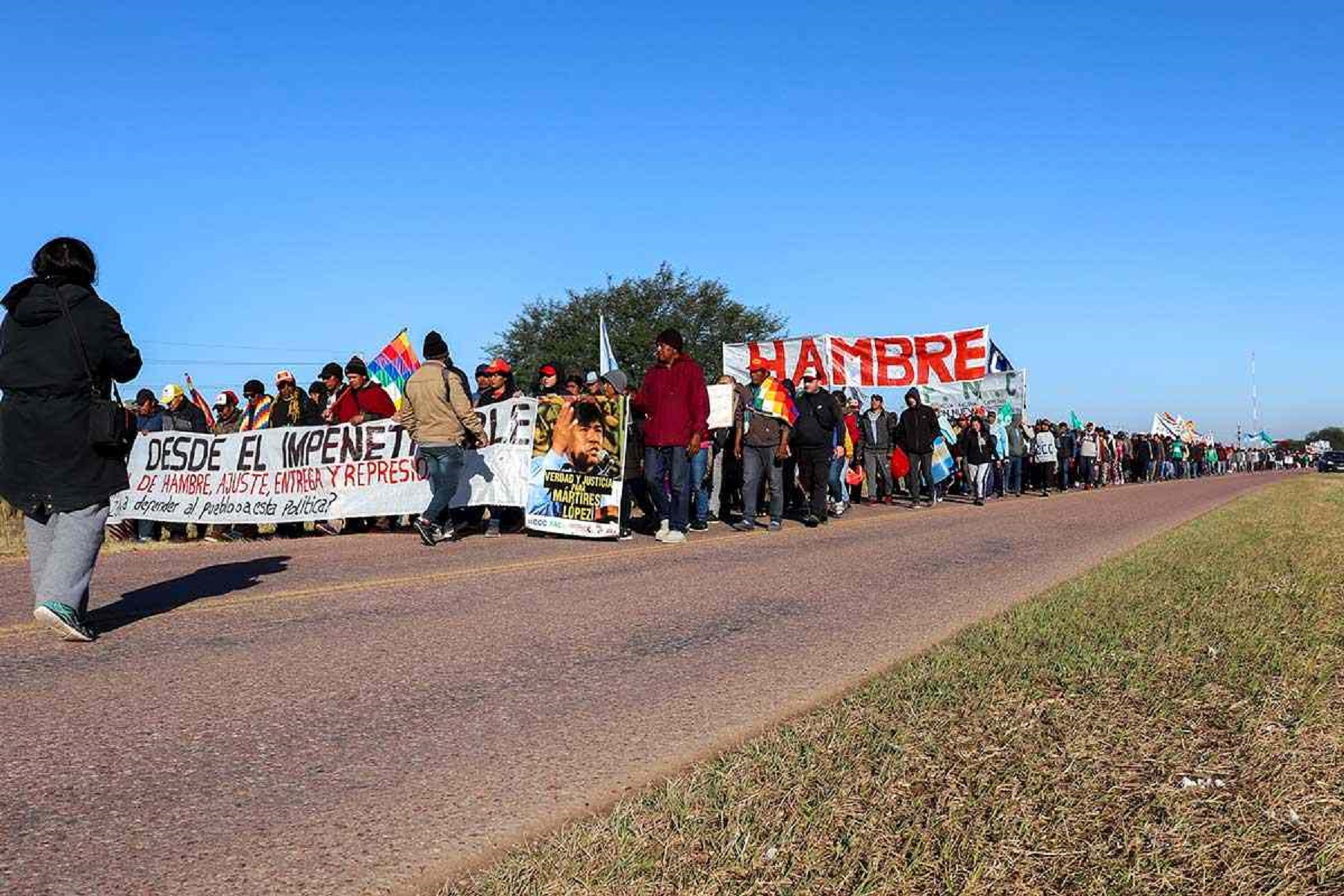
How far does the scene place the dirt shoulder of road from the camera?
107 inches

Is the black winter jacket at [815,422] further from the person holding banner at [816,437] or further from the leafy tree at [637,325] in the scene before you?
the leafy tree at [637,325]

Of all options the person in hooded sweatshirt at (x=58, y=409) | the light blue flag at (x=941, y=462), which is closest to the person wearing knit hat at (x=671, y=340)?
the person in hooded sweatshirt at (x=58, y=409)

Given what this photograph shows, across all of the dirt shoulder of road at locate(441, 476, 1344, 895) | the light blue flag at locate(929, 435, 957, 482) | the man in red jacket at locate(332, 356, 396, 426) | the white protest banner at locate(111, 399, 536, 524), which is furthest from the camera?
the light blue flag at locate(929, 435, 957, 482)

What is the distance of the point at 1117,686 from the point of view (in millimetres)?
4660

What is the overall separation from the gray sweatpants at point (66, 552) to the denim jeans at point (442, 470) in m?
5.71

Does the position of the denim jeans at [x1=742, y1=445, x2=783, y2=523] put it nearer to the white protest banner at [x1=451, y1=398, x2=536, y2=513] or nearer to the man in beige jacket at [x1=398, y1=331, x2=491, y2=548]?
the white protest banner at [x1=451, y1=398, x2=536, y2=513]

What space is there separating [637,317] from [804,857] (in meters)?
53.5

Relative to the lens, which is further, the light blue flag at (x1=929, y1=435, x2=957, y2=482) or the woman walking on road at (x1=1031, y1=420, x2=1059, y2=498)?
the woman walking on road at (x1=1031, y1=420, x2=1059, y2=498)

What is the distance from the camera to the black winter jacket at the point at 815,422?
15.1m

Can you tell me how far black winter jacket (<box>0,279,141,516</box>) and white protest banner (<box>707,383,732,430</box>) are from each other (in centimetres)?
1019

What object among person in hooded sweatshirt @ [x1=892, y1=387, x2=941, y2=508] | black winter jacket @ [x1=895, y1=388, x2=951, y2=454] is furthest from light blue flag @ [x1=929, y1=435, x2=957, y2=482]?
black winter jacket @ [x1=895, y1=388, x2=951, y2=454]

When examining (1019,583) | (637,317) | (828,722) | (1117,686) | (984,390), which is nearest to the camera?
(828,722)

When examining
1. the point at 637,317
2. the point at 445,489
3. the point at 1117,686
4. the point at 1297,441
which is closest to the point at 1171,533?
the point at 445,489

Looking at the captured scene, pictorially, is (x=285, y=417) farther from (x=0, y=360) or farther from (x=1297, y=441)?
(x=1297, y=441)
